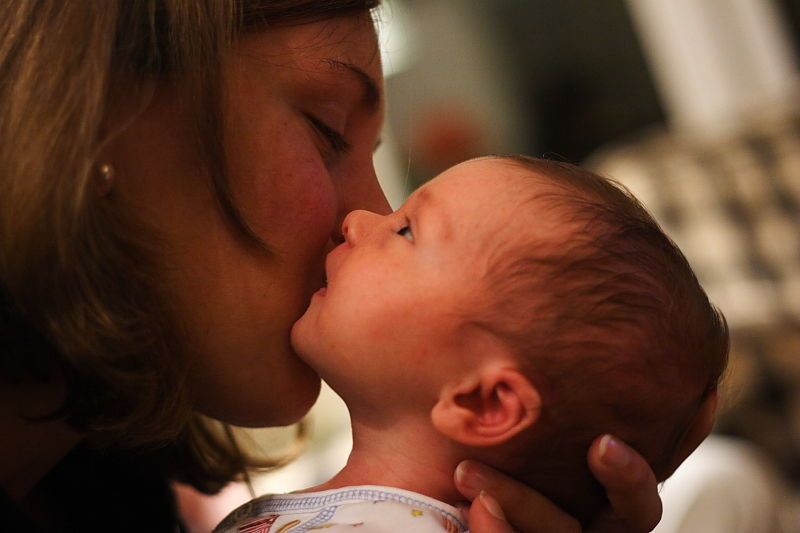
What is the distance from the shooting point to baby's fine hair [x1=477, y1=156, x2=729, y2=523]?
2.62ft

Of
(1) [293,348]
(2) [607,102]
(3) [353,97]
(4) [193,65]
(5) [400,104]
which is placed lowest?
(2) [607,102]

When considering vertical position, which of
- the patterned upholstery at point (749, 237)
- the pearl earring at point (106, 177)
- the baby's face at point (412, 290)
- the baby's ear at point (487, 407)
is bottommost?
the patterned upholstery at point (749, 237)

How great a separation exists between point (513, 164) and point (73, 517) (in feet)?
2.46

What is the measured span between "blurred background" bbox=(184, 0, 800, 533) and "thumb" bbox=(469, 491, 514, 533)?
48cm

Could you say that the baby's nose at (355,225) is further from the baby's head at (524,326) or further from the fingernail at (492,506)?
the fingernail at (492,506)

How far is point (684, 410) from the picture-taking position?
871 mm

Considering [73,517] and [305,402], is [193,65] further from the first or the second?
[73,517]

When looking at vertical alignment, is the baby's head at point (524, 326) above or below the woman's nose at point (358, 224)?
below

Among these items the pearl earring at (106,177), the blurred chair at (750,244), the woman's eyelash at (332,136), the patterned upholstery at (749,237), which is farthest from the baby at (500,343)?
the patterned upholstery at (749,237)

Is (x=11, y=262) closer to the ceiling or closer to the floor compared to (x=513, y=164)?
closer to the ceiling

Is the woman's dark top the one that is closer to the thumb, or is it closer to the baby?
the baby

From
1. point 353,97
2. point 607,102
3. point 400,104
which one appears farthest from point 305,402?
point 400,104

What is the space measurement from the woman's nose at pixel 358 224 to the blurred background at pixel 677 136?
0.29m

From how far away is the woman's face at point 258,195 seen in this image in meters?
0.85
